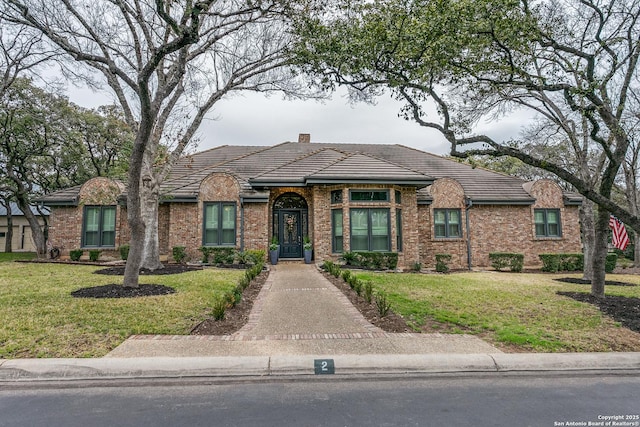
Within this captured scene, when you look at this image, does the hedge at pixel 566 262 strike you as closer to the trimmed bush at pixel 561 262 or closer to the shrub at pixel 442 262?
the trimmed bush at pixel 561 262

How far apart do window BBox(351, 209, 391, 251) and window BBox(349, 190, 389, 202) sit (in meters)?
0.47

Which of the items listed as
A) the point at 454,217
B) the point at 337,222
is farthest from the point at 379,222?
the point at 454,217

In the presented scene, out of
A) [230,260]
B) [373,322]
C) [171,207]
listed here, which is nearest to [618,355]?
[373,322]

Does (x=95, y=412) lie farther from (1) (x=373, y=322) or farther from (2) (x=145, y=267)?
(2) (x=145, y=267)

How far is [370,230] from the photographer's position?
47.6 feet

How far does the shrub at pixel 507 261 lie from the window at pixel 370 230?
16.5 feet

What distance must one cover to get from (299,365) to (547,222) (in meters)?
17.4

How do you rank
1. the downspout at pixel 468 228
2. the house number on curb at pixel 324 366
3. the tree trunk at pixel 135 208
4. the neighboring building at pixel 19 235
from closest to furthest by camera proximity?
the house number on curb at pixel 324 366 → the tree trunk at pixel 135 208 → the downspout at pixel 468 228 → the neighboring building at pixel 19 235

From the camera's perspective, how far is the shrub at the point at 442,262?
1478 centimetres

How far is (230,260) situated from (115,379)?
10.5 meters

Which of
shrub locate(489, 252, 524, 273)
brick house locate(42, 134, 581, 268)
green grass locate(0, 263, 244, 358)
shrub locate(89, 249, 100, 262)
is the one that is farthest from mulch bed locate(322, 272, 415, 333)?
shrub locate(89, 249, 100, 262)

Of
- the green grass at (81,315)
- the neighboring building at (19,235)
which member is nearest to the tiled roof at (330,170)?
the green grass at (81,315)

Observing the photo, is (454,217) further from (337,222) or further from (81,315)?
(81,315)

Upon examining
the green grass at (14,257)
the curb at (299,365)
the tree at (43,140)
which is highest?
the tree at (43,140)
